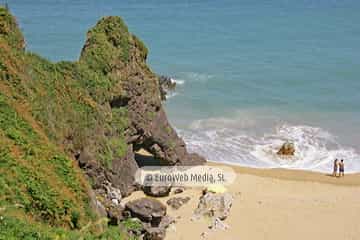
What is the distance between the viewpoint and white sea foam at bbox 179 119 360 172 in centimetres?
3111

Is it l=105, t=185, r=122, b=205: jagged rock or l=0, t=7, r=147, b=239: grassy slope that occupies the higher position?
l=0, t=7, r=147, b=239: grassy slope

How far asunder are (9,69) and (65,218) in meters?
6.13

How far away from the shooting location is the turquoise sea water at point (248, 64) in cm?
3459

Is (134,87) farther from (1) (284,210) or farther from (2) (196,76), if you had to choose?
(2) (196,76)

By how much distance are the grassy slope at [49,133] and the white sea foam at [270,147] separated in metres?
9.83

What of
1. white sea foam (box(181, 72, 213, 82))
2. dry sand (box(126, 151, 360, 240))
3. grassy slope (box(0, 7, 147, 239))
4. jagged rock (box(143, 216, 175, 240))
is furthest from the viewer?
white sea foam (box(181, 72, 213, 82))

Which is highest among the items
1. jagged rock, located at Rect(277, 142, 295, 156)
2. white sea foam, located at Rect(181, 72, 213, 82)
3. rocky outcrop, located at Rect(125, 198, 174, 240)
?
white sea foam, located at Rect(181, 72, 213, 82)

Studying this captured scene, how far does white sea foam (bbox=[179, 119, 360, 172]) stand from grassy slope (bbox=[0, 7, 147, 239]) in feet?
32.2

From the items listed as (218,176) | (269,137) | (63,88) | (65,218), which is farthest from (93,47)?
(269,137)

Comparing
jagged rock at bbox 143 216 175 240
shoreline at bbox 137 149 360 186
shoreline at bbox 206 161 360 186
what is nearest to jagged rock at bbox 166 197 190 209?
jagged rock at bbox 143 216 175 240

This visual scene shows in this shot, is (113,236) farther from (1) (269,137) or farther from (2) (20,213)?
(1) (269,137)

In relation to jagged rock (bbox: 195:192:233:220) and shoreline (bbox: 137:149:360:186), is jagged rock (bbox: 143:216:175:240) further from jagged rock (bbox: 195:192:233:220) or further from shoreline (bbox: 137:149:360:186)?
shoreline (bbox: 137:149:360:186)

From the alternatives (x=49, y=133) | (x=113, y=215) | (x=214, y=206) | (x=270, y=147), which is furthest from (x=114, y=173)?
(x=270, y=147)

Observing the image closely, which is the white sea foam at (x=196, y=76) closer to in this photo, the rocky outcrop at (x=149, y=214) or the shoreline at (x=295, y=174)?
the shoreline at (x=295, y=174)
